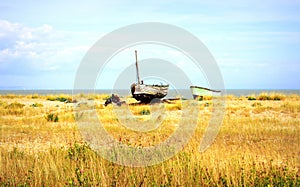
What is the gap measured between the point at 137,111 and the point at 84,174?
16285 mm

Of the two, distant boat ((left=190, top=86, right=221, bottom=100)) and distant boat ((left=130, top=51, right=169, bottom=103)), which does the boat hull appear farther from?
distant boat ((left=190, top=86, right=221, bottom=100))

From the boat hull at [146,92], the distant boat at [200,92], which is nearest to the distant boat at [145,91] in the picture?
the boat hull at [146,92]

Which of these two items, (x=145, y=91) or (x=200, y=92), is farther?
(x=200, y=92)

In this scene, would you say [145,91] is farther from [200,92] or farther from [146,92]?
[200,92]

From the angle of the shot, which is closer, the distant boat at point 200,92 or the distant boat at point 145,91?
the distant boat at point 145,91

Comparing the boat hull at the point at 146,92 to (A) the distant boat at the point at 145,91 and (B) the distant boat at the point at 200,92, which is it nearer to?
(A) the distant boat at the point at 145,91

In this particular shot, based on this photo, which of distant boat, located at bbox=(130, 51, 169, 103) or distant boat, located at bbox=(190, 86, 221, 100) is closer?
distant boat, located at bbox=(130, 51, 169, 103)

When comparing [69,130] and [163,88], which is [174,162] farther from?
[163,88]

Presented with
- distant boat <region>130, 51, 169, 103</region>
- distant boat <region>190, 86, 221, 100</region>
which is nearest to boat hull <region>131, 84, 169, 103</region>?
distant boat <region>130, 51, 169, 103</region>

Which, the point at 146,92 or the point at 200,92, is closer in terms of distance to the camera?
the point at 146,92

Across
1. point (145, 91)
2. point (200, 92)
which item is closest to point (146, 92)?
point (145, 91)

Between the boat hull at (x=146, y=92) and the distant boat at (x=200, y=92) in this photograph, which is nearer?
the boat hull at (x=146, y=92)

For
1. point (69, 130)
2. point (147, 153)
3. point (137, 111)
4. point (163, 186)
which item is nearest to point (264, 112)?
point (137, 111)

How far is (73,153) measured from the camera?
8.56m
